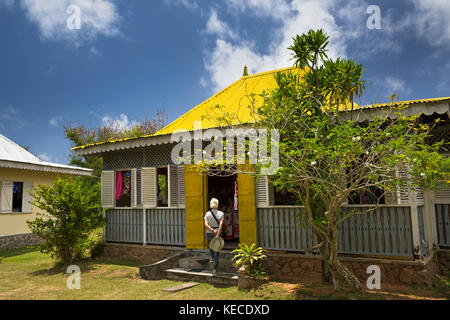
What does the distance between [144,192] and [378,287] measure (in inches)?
220

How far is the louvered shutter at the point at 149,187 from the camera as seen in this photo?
8266 mm

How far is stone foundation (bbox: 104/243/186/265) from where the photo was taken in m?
7.91

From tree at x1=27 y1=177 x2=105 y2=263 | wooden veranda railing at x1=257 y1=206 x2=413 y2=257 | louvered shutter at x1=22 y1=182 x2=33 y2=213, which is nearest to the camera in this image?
wooden veranda railing at x1=257 y1=206 x2=413 y2=257

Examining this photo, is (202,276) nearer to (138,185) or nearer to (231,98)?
(138,185)

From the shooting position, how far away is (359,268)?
5977mm

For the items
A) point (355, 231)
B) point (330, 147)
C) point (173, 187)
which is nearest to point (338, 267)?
point (355, 231)

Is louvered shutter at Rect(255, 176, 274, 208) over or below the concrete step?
over

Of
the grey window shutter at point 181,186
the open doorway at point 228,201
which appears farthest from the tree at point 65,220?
the open doorway at point 228,201

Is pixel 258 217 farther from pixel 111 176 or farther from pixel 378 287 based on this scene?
pixel 111 176

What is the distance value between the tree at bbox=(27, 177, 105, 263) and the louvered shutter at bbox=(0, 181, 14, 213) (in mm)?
3479

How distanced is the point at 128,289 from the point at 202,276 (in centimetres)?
137

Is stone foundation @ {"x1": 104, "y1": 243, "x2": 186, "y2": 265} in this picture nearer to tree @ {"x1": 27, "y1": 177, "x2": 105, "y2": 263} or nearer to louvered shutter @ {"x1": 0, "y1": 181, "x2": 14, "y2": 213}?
tree @ {"x1": 27, "y1": 177, "x2": 105, "y2": 263}

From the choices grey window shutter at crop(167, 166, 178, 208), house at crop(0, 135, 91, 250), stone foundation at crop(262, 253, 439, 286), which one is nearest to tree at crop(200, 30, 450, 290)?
stone foundation at crop(262, 253, 439, 286)

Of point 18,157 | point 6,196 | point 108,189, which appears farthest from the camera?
point 18,157
